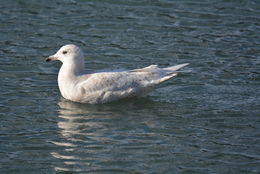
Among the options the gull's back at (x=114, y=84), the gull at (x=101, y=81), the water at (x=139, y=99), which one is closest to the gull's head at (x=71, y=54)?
the gull at (x=101, y=81)

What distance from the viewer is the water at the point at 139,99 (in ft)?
33.3

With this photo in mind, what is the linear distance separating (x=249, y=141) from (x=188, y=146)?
0.93 metres

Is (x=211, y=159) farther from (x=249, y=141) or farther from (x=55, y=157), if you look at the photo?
(x=55, y=157)

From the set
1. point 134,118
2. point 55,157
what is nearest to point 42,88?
point 134,118

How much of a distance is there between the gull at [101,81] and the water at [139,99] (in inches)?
7.5

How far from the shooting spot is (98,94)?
12.4 m

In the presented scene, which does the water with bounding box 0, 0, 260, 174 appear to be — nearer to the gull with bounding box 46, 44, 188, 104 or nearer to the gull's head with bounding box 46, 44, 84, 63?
the gull with bounding box 46, 44, 188, 104

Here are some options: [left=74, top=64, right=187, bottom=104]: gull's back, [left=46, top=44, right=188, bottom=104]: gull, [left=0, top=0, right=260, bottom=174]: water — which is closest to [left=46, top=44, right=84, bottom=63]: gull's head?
[left=46, top=44, right=188, bottom=104]: gull

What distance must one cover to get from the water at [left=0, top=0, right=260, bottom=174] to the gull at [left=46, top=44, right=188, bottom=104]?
7.5 inches

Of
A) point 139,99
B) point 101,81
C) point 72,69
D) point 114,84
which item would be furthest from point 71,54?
point 139,99

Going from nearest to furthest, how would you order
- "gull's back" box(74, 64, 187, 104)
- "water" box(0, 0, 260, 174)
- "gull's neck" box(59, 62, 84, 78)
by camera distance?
"water" box(0, 0, 260, 174), "gull's back" box(74, 64, 187, 104), "gull's neck" box(59, 62, 84, 78)

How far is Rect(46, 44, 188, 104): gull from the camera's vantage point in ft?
40.7

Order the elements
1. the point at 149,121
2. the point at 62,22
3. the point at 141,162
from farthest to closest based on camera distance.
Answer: the point at 62,22
the point at 149,121
the point at 141,162

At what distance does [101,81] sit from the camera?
12.4 m
